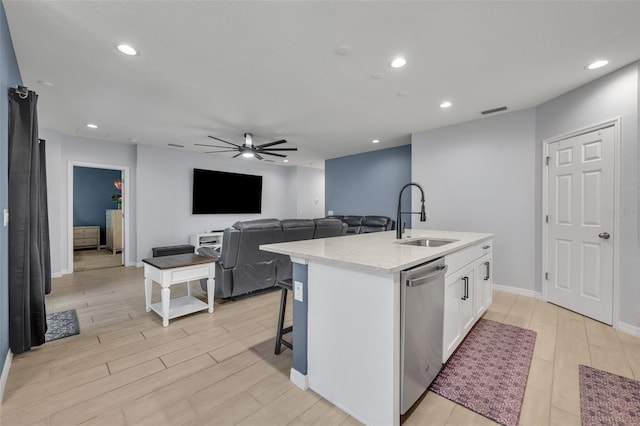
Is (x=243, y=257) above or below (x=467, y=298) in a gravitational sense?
above

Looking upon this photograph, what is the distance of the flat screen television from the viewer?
21.5ft

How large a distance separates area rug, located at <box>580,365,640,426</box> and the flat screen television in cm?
680

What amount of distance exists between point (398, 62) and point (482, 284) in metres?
2.32

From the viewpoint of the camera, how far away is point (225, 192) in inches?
278

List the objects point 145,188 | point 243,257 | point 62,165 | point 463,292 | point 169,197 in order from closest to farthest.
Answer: point 463,292 < point 243,257 < point 62,165 < point 145,188 < point 169,197

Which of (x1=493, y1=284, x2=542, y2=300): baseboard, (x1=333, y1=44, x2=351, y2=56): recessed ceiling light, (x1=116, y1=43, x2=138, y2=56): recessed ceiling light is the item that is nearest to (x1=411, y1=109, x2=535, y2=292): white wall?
(x1=493, y1=284, x2=542, y2=300): baseboard

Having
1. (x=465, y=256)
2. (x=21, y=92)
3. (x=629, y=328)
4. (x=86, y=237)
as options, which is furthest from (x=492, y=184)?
(x=86, y=237)

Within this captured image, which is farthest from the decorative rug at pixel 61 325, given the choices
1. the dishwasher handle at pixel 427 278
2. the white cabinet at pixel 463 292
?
the white cabinet at pixel 463 292

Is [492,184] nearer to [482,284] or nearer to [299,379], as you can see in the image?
[482,284]

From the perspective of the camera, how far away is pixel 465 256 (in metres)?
2.29

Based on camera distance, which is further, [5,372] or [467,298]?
[467,298]

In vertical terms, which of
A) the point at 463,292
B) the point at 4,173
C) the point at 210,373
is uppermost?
the point at 4,173

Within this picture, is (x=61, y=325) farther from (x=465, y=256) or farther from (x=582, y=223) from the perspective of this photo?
(x=582, y=223)

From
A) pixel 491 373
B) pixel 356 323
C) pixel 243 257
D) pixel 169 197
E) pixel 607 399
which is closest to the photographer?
pixel 356 323
